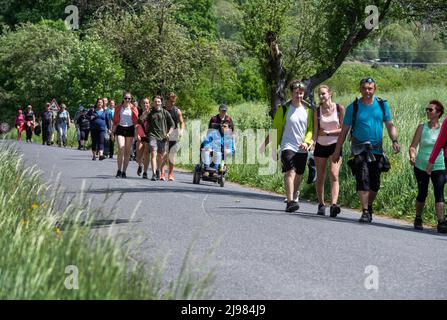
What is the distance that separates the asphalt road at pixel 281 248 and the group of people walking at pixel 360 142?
1.94 ft

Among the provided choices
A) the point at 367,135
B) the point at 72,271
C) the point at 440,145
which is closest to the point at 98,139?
the point at 367,135

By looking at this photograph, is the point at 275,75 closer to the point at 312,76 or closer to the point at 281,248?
the point at 312,76

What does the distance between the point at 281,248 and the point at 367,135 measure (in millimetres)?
4114

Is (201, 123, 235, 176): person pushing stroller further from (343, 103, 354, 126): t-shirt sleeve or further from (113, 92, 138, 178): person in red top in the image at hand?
(343, 103, 354, 126): t-shirt sleeve

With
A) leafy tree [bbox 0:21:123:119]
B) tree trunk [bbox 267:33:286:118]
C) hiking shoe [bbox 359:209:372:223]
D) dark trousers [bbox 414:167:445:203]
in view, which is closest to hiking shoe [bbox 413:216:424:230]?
dark trousers [bbox 414:167:445:203]

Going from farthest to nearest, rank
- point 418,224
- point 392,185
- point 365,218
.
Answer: point 392,185 < point 418,224 < point 365,218

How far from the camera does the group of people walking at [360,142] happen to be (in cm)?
1445

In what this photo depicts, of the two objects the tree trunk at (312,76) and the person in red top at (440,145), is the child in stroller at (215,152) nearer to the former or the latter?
the tree trunk at (312,76)

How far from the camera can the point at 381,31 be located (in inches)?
1032

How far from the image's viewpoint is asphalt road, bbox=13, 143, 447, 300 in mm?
8477

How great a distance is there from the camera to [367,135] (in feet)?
47.6

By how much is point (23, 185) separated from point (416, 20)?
615 inches

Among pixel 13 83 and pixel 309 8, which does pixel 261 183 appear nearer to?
pixel 309 8

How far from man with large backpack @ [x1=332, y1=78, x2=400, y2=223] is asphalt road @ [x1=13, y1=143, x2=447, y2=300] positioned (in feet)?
1.73
